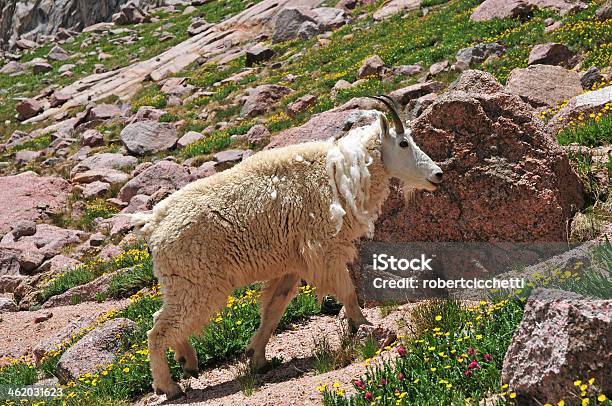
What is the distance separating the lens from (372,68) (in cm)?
2261

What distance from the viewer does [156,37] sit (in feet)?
156

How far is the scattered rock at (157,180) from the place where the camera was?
18609 millimetres

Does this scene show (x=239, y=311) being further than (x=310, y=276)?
Yes

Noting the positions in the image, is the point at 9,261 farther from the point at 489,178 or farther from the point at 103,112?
the point at 103,112

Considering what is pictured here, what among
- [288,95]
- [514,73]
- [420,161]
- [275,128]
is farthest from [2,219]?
[420,161]

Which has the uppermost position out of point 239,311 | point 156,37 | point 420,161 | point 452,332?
point 420,161

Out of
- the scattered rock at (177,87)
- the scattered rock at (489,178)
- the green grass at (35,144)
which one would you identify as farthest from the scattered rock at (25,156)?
the scattered rock at (489,178)

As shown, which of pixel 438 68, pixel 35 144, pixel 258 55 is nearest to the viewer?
pixel 438 68

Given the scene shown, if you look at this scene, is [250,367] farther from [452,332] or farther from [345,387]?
[452,332]

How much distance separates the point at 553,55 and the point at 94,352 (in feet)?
43.7

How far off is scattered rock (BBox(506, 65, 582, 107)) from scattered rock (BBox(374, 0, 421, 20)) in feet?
60.0

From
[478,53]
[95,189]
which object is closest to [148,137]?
[95,189]

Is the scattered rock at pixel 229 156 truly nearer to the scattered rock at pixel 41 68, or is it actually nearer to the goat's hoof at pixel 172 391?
the goat's hoof at pixel 172 391

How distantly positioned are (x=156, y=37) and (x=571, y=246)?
4342 cm
